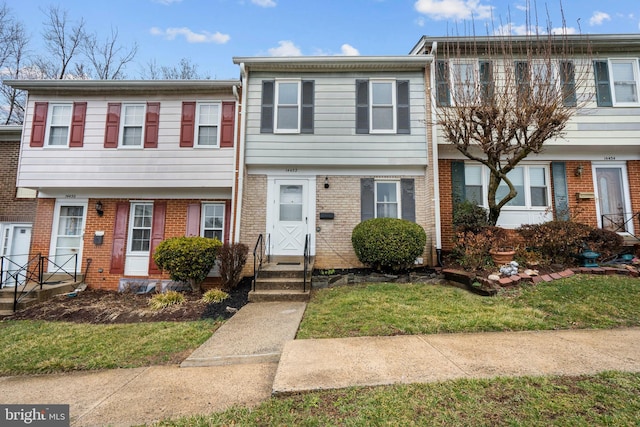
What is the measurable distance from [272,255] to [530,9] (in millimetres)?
9336

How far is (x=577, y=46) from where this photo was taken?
27.1 feet

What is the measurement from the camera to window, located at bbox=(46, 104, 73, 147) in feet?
28.3

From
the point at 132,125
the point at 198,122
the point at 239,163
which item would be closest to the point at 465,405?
the point at 239,163

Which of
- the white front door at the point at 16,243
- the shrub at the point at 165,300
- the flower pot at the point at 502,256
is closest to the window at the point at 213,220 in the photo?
the shrub at the point at 165,300

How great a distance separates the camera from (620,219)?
27.6 ft

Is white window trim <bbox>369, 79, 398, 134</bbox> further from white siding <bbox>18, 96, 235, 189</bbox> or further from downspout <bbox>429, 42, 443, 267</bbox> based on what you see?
white siding <bbox>18, 96, 235, 189</bbox>

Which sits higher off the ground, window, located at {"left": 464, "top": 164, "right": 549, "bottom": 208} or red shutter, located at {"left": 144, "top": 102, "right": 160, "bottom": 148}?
red shutter, located at {"left": 144, "top": 102, "right": 160, "bottom": 148}

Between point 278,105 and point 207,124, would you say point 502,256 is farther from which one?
point 207,124

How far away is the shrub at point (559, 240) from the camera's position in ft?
22.7

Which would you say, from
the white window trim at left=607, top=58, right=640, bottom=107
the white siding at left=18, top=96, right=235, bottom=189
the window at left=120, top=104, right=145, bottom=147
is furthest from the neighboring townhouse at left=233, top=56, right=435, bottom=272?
the white window trim at left=607, top=58, right=640, bottom=107

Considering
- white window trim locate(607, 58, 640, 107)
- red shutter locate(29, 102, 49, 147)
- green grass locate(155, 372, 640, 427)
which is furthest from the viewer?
red shutter locate(29, 102, 49, 147)

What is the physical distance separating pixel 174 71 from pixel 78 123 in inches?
430

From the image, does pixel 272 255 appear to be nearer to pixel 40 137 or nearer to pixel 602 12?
pixel 40 137

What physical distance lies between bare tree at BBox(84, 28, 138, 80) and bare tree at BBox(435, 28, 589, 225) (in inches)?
677
